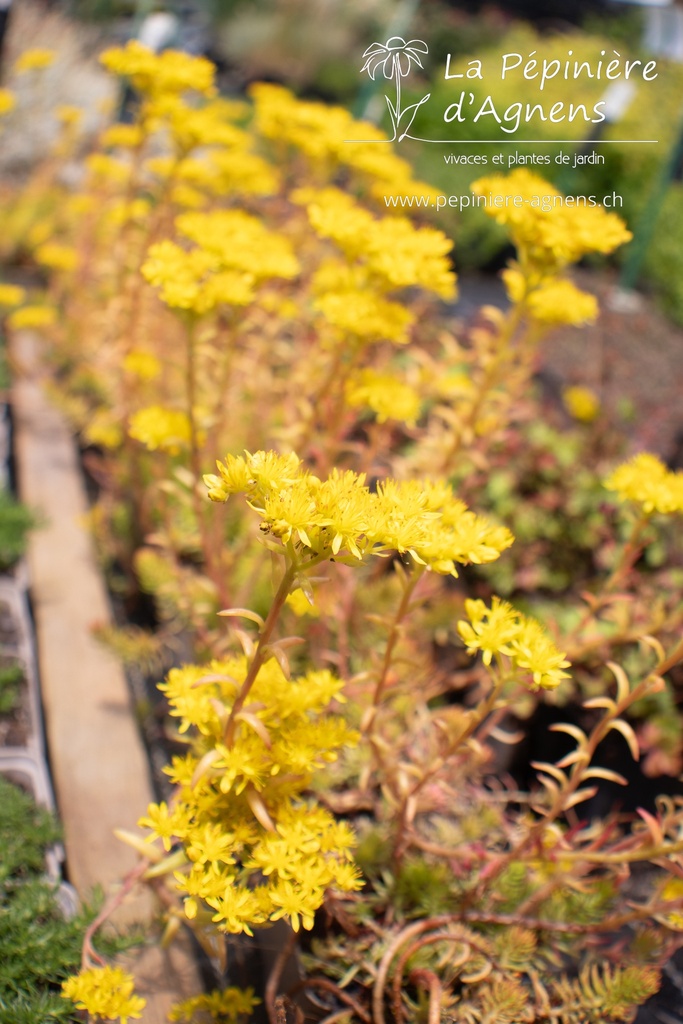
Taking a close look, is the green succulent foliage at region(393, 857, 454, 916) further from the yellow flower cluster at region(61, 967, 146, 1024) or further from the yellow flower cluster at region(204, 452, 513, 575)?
the yellow flower cluster at region(204, 452, 513, 575)

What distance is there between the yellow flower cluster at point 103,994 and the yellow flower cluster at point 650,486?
0.98 meters

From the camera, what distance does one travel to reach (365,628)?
2143 mm

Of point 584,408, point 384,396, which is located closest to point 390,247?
point 384,396

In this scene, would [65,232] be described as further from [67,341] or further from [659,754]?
[659,754]

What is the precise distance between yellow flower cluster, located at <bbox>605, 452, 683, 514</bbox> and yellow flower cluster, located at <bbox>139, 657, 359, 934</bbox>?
54 cm

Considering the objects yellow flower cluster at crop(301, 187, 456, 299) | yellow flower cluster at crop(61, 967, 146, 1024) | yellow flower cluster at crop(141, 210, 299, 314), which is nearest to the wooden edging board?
yellow flower cluster at crop(61, 967, 146, 1024)

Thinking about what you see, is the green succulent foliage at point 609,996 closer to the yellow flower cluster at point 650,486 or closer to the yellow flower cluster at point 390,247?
the yellow flower cluster at point 650,486

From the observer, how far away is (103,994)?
3.47ft

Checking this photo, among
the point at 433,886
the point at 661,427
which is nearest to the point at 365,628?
the point at 433,886

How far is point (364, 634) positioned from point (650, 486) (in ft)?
3.25

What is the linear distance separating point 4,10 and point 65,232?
2.80m

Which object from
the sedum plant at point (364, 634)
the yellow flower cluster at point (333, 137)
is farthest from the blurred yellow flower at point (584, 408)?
the yellow flower cluster at point (333, 137)

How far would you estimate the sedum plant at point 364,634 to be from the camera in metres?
1.05

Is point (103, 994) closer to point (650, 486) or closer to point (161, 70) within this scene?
point (650, 486)
